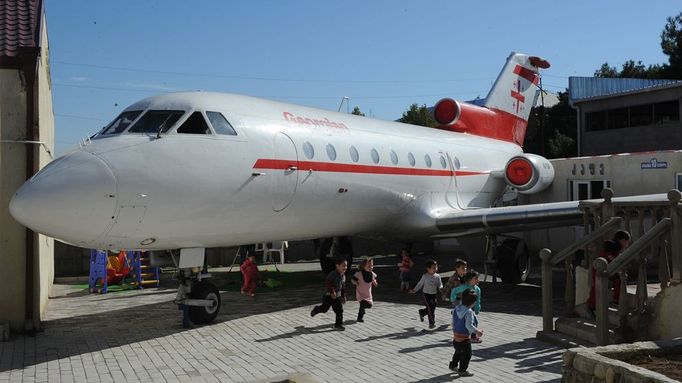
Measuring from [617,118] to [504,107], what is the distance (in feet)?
50.1

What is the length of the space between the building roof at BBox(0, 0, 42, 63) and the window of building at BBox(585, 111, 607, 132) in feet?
99.7

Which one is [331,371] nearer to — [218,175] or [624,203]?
[218,175]

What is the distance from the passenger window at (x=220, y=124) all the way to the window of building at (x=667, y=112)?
27.3 metres

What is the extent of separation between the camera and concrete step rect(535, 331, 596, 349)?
28.6 ft

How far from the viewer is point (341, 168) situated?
12523 mm

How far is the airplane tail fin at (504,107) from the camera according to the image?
781 inches

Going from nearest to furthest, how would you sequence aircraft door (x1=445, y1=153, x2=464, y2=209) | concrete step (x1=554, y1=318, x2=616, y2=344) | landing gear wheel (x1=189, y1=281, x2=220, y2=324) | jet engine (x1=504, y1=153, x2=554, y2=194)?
concrete step (x1=554, y1=318, x2=616, y2=344), landing gear wheel (x1=189, y1=281, x2=220, y2=324), aircraft door (x1=445, y1=153, x2=464, y2=209), jet engine (x1=504, y1=153, x2=554, y2=194)

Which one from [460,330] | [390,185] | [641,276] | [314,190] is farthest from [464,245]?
[460,330]

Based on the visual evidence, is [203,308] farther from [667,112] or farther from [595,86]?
[595,86]

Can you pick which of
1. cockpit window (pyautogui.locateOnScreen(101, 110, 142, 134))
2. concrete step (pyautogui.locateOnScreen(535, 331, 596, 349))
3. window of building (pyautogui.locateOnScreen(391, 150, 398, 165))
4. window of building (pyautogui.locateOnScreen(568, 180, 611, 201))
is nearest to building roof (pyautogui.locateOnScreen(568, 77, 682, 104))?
window of building (pyautogui.locateOnScreen(568, 180, 611, 201))

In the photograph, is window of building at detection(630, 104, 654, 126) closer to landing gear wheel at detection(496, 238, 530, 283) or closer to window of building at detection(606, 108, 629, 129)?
window of building at detection(606, 108, 629, 129)

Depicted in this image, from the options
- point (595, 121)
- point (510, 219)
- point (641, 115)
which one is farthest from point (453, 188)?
point (595, 121)

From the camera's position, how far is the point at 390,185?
1408cm

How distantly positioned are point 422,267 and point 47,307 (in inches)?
484
